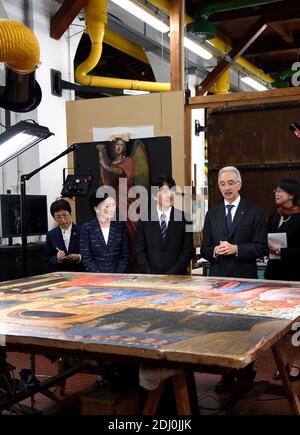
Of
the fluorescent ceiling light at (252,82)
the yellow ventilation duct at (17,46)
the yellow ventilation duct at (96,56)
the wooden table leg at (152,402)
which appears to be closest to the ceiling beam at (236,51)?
the yellow ventilation duct at (96,56)

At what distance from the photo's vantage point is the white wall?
585 cm

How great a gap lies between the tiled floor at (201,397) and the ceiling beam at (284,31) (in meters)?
5.32

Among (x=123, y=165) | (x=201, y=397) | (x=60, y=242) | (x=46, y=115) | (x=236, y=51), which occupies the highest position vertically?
(x=236, y=51)

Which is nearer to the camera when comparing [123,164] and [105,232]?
[105,232]

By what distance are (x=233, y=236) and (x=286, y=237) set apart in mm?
398

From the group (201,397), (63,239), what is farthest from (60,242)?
(201,397)

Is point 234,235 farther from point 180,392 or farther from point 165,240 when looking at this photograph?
point 180,392

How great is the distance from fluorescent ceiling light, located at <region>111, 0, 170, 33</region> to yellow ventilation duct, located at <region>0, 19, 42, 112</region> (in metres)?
2.46

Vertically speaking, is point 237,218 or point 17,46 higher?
point 17,46

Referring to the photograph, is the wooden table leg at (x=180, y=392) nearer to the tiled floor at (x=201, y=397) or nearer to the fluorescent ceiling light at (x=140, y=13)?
the tiled floor at (x=201, y=397)

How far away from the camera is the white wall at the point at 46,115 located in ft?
19.2

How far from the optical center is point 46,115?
19.6ft

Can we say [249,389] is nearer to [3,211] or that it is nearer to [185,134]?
[185,134]

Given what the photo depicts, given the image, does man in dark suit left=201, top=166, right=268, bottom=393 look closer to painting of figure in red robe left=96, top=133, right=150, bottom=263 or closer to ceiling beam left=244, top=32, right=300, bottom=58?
painting of figure in red robe left=96, top=133, right=150, bottom=263
